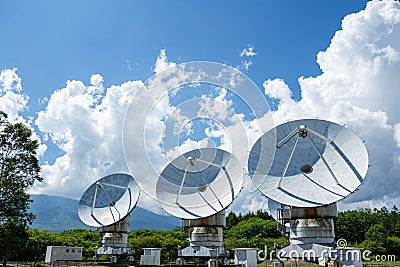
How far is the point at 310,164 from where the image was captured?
2773 centimetres

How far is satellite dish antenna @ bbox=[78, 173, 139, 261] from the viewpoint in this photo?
41719 millimetres

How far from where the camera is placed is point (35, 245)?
48531 mm

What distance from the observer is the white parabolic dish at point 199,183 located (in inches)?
1310

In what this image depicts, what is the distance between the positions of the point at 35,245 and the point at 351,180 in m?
39.8

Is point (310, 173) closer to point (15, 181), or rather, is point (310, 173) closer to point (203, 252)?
point (203, 252)

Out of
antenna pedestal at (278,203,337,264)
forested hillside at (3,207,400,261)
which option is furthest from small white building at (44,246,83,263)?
antenna pedestal at (278,203,337,264)

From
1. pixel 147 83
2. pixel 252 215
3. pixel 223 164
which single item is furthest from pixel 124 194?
pixel 252 215

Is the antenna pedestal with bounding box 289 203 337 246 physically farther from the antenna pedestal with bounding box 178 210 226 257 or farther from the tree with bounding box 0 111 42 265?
the tree with bounding box 0 111 42 265

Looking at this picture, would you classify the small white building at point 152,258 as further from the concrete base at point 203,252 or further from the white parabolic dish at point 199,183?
the white parabolic dish at point 199,183

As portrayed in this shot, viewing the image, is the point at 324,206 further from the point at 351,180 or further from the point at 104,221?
the point at 104,221

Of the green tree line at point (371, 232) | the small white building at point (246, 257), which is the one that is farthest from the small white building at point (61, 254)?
the green tree line at point (371, 232)

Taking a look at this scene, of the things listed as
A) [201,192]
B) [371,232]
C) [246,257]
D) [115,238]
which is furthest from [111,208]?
[371,232]

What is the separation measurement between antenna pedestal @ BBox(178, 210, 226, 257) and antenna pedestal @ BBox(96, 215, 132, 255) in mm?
9747

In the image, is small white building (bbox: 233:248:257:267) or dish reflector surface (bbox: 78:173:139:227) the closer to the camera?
small white building (bbox: 233:248:257:267)
